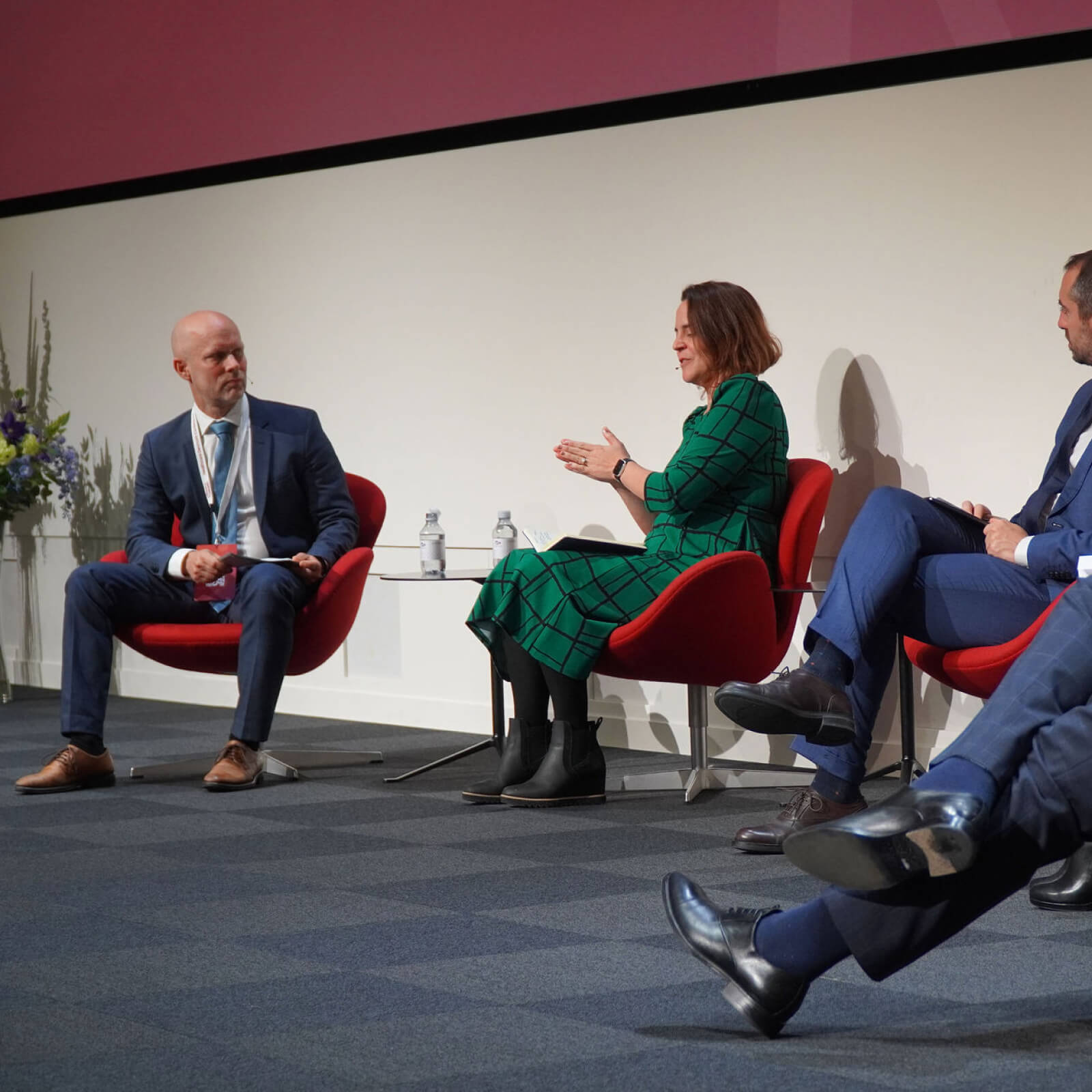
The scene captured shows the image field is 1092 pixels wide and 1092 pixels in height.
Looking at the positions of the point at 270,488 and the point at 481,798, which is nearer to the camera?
the point at 481,798

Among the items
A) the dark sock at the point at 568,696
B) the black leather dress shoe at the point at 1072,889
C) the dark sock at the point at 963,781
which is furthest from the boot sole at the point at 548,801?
the dark sock at the point at 963,781

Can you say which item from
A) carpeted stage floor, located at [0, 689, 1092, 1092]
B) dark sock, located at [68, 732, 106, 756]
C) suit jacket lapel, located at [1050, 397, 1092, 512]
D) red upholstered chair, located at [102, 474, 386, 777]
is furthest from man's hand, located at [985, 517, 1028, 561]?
dark sock, located at [68, 732, 106, 756]

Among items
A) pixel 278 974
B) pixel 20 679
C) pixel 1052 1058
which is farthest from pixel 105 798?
pixel 20 679

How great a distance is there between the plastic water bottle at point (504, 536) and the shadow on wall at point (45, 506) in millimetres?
2441

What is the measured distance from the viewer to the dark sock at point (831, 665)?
2.99m

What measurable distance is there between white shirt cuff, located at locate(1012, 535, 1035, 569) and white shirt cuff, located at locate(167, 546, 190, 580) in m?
2.26

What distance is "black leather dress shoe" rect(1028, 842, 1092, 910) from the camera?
110 inches

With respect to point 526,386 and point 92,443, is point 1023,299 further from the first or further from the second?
point 92,443

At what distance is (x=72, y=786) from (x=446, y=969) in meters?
2.28

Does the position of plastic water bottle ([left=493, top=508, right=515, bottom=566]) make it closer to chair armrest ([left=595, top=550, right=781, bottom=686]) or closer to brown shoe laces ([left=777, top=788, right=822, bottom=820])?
chair armrest ([left=595, top=550, right=781, bottom=686])

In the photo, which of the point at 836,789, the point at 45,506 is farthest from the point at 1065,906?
the point at 45,506

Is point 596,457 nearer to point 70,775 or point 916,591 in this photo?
point 916,591

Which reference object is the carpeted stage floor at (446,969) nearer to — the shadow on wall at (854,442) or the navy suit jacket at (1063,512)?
the navy suit jacket at (1063,512)

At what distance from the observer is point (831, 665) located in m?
3.01
